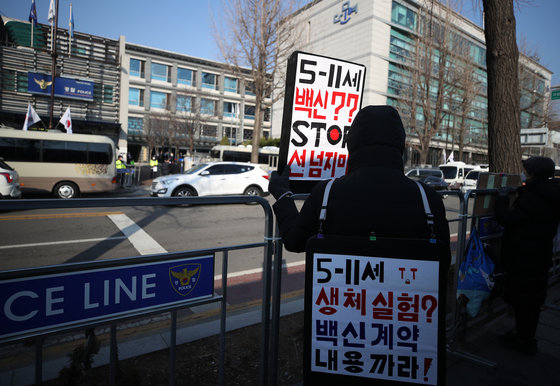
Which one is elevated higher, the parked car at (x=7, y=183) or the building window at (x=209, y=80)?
the building window at (x=209, y=80)

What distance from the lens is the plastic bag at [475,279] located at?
10.3ft

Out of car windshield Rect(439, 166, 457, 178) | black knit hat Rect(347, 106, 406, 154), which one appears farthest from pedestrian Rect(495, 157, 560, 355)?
car windshield Rect(439, 166, 457, 178)

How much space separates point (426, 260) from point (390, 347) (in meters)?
0.45

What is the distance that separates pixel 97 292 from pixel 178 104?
136 feet

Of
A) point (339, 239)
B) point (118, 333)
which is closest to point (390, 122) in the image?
point (339, 239)

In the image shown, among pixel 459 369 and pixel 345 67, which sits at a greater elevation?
pixel 345 67

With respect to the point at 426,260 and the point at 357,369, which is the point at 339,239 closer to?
the point at 426,260

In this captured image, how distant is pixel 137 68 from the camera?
43594 mm

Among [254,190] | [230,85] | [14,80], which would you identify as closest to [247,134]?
[230,85]

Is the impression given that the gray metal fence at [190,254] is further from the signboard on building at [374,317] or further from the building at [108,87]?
the building at [108,87]

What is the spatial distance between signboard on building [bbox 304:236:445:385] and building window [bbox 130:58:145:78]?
47.9 meters

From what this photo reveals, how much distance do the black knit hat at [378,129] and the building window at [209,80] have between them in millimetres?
49100

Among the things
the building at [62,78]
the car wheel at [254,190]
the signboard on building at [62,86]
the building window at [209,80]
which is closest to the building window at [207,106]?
the building window at [209,80]

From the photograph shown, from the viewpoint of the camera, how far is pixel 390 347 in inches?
63.4
